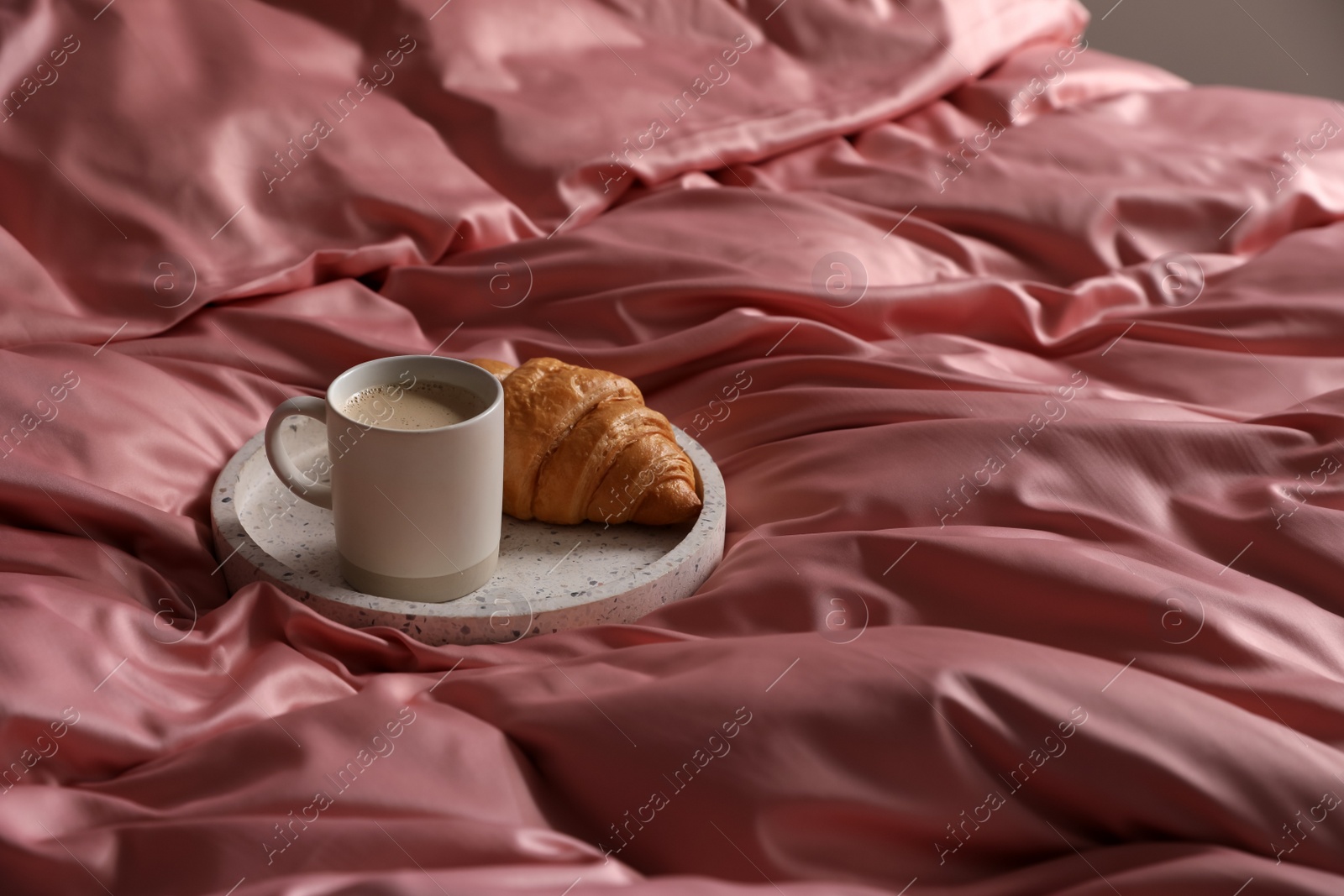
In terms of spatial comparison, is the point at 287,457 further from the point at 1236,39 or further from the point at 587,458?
the point at 1236,39

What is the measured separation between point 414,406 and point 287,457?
0.36 feet

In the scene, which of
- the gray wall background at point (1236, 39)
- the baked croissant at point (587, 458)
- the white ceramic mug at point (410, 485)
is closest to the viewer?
the white ceramic mug at point (410, 485)

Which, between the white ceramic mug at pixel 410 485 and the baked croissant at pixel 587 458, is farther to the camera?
the baked croissant at pixel 587 458

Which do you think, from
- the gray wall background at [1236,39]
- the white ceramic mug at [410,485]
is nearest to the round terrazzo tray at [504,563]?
the white ceramic mug at [410,485]

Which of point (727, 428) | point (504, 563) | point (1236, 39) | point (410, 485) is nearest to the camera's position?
point (410, 485)

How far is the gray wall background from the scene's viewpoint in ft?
8.00

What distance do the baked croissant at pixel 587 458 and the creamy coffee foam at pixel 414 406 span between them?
0.08m

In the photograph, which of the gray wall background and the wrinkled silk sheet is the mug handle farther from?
the gray wall background

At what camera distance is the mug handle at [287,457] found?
87cm

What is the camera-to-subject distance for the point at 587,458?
93 cm

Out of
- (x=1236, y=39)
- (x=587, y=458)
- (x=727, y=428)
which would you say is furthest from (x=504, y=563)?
(x=1236, y=39)

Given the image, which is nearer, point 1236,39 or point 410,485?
point 410,485

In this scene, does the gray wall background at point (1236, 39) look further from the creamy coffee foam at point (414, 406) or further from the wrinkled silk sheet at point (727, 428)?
the creamy coffee foam at point (414, 406)

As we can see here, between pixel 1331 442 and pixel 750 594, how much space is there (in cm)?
51
